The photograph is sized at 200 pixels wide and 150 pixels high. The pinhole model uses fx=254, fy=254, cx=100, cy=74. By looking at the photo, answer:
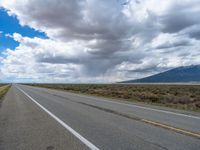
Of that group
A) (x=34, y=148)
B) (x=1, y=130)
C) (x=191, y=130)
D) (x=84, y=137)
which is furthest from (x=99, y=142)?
(x=1, y=130)

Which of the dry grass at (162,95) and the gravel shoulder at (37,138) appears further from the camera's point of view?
the dry grass at (162,95)

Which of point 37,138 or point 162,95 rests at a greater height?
point 162,95

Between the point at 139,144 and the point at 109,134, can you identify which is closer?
the point at 139,144

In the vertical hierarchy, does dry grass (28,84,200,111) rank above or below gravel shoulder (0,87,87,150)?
above

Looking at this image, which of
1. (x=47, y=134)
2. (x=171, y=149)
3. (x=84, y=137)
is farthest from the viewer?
(x=47, y=134)

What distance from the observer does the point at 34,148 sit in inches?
243

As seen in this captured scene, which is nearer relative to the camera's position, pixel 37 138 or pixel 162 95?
pixel 37 138

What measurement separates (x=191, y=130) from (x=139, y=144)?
2697 millimetres

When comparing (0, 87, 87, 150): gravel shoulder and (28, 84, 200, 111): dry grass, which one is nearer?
(0, 87, 87, 150): gravel shoulder

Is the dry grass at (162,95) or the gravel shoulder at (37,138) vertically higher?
the dry grass at (162,95)

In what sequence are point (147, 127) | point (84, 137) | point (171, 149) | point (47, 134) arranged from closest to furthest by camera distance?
point (171, 149) → point (84, 137) → point (47, 134) → point (147, 127)

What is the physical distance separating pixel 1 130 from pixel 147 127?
4.99 m

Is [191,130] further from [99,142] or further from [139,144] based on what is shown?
[99,142]

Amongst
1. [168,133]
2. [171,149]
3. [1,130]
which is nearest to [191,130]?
[168,133]
